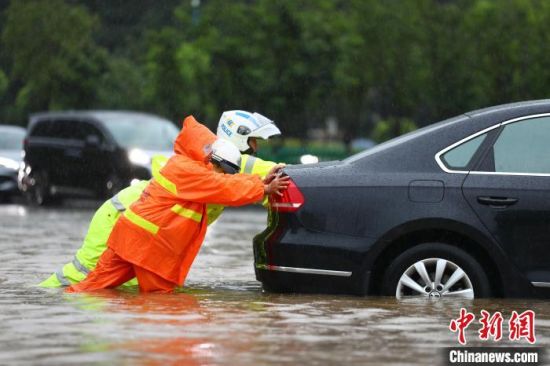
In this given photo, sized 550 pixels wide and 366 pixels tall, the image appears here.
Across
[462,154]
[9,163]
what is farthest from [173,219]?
[9,163]

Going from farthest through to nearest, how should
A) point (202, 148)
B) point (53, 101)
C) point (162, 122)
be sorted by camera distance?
point (53, 101)
point (162, 122)
point (202, 148)

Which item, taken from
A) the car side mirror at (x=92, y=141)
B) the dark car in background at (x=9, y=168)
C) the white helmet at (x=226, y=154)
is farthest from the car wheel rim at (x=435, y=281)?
the dark car in background at (x=9, y=168)

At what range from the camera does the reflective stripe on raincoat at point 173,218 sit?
1140 cm

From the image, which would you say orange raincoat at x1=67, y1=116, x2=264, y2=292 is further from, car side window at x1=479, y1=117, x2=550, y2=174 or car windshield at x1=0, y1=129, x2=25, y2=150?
car windshield at x1=0, y1=129, x2=25, y2=150

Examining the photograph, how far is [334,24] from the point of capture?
41.9 metres

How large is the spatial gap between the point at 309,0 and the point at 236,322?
1288 inches

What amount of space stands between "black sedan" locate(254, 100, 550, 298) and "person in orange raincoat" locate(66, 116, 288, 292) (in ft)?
2.90

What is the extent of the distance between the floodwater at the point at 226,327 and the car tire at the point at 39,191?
17158 millimetres

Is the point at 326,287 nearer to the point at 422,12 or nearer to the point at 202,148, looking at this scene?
the point at 202,148

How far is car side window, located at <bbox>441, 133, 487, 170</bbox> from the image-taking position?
34.8ft

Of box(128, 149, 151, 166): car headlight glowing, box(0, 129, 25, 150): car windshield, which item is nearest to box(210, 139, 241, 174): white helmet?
box(128, 149, 151, 166): car headlight glowing

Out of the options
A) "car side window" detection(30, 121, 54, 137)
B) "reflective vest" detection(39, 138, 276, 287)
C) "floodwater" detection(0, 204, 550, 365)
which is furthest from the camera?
"car side window" detection(30, 121, 54, 137)

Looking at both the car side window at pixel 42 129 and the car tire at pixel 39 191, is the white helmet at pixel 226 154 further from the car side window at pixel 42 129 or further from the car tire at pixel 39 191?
the car side window at pixel 42 129

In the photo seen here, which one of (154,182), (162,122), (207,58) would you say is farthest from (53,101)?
(154,182)
